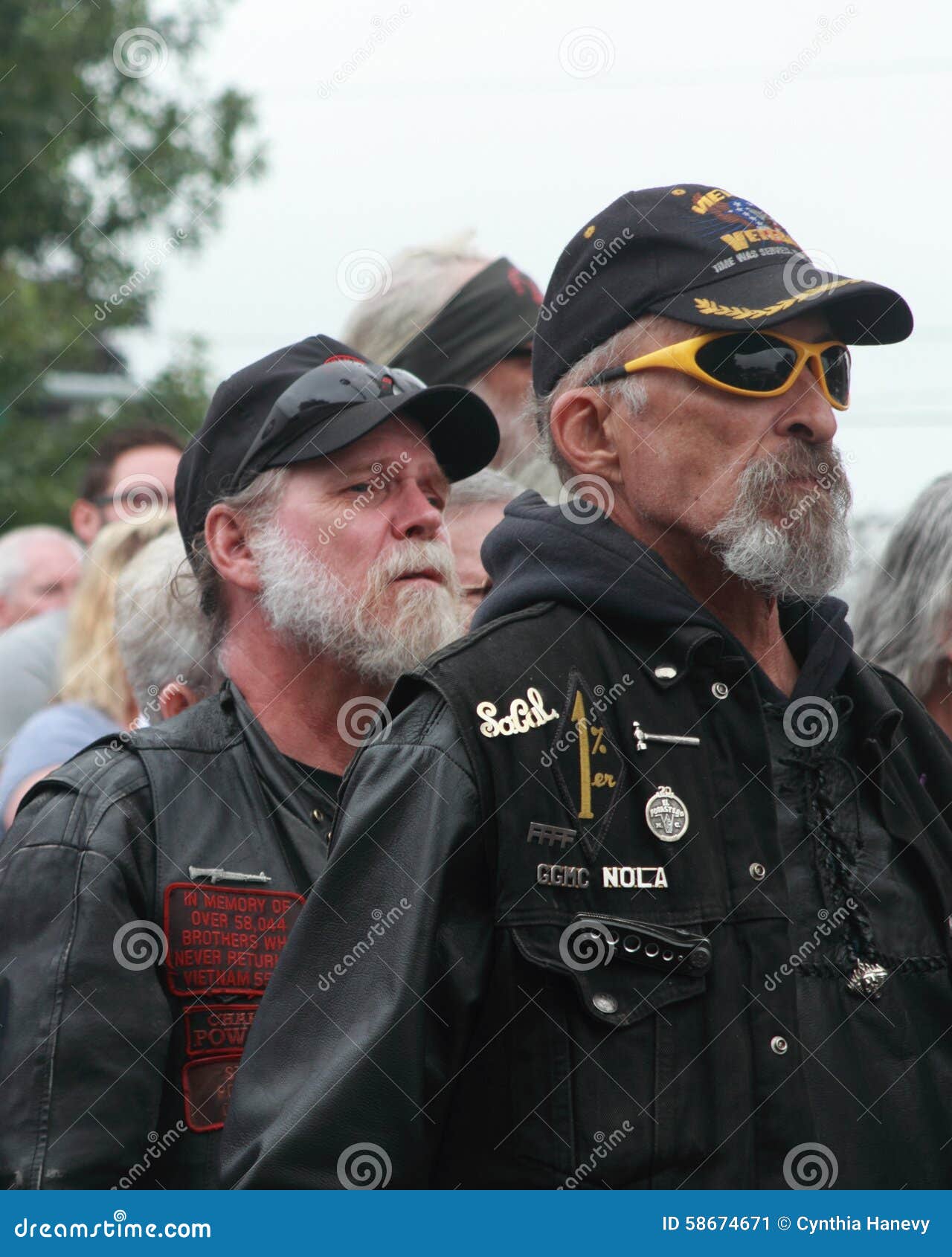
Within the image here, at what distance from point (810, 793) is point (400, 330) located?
8.62 ft

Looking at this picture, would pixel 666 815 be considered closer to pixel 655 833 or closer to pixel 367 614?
pixel 655 833

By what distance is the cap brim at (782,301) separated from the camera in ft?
7.68

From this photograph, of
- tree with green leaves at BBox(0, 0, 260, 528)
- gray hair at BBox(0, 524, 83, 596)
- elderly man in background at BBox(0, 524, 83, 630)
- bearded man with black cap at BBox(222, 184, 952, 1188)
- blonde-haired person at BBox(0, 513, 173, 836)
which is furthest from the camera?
tree with green leaves at BBox(0, 0, 260, 528)

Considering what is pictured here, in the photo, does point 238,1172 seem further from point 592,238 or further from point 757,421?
point 592,238

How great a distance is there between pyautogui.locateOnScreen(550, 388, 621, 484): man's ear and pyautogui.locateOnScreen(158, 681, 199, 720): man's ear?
140 cm

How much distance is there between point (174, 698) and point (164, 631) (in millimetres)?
158

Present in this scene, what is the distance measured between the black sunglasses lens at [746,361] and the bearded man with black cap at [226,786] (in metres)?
0.70

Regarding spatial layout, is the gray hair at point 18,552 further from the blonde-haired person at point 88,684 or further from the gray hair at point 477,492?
the gray hair at point 477,492

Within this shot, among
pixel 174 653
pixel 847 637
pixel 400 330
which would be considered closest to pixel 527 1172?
pixel 847 637

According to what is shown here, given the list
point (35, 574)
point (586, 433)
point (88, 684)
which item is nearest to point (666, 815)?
point (586, 433)

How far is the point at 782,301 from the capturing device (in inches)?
92.9

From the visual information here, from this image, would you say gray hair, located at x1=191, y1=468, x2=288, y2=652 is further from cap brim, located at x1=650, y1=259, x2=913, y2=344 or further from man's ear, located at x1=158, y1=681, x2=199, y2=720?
cap brim, located at x1=650, y1=259, x2=913, y2=344

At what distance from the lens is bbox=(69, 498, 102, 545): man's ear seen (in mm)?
5531

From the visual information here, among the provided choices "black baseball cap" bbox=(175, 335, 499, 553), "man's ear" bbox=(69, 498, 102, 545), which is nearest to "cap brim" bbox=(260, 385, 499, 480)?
"black baseball cap" bbox=(175, 335, 499, 553)
